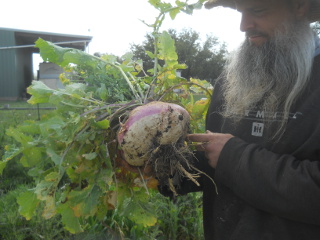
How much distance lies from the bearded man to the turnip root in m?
0.12

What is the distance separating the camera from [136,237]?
263 cm

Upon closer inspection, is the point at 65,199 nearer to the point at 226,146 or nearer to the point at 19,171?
the point at 226,146

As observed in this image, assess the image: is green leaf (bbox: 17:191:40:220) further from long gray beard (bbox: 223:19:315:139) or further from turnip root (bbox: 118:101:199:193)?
long gray beard (bbox: 223:19:315:139)

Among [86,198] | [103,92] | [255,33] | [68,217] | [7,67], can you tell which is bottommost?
[7,67]

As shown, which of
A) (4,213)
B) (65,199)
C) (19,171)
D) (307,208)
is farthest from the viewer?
(19,171)

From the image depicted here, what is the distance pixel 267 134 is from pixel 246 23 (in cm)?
65

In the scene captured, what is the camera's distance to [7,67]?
22.6 m

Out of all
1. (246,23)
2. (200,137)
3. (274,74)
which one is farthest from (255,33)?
(200,137)

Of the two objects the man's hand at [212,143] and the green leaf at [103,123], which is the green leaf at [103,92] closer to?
the green leaf at [103,123]

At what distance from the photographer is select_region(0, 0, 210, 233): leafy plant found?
150cm

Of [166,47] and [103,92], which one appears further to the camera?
[166,47]

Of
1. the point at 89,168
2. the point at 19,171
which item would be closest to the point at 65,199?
the point at 89,168

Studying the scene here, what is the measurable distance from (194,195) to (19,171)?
2488 millimetres

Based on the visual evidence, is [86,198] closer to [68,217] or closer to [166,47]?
[68,217]
